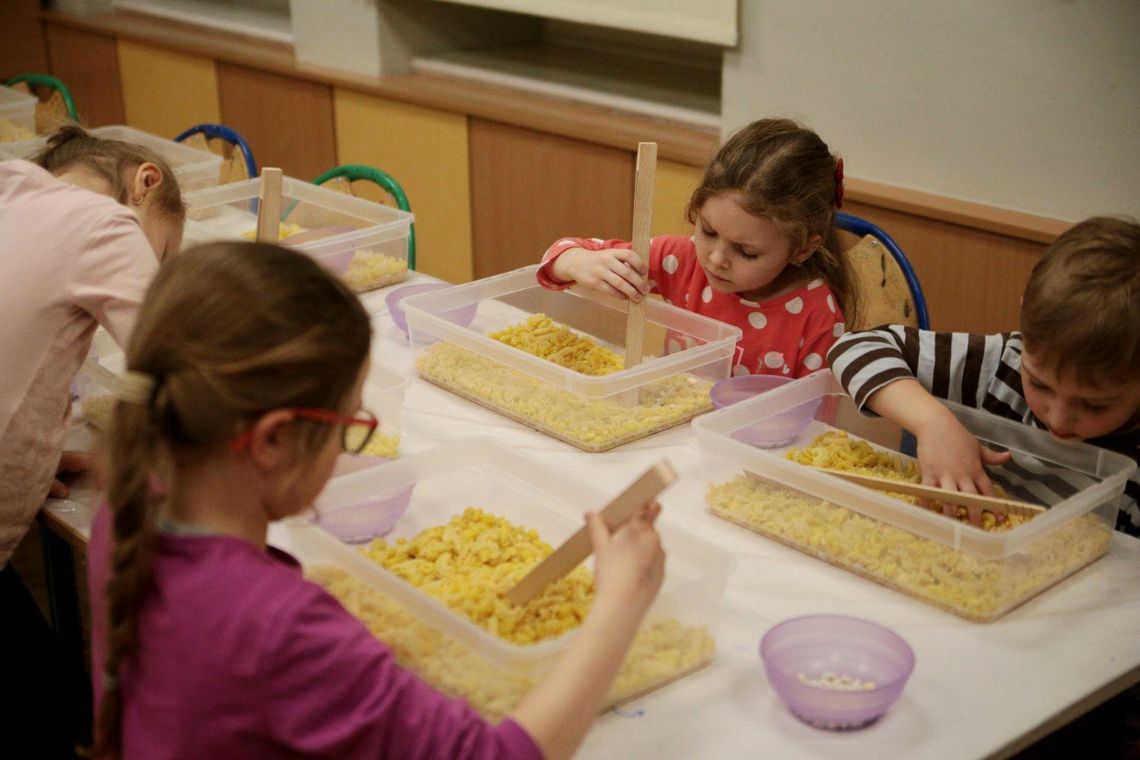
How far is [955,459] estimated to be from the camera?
1.43 m

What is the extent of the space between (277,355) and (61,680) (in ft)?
3.22

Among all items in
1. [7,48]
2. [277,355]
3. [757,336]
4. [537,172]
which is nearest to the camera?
[277,355]

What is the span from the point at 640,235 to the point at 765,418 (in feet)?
1.13

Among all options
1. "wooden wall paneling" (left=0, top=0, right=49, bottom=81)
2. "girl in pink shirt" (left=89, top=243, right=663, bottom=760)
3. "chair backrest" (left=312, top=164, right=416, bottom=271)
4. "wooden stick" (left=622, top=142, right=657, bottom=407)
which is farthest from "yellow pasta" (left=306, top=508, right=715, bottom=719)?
"wooden wall paneling" (left=0, top=0, right=49, bottom=81)

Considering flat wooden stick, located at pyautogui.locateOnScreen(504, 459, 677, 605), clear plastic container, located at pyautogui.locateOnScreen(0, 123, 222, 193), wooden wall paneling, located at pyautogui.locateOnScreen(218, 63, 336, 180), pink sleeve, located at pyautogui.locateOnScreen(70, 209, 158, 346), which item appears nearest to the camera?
flat wooden stick, located at pyautogui.locateOnScreen(504, 459, 677, 605)

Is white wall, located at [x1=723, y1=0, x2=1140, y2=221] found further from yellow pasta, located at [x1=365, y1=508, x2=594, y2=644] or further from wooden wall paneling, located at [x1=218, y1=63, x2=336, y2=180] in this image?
wooden wall paneling, located at [x1=218, y1=63, x2=336, y2=180]

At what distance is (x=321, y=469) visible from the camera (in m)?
0.98

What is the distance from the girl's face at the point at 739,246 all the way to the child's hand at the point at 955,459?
1.64 feet

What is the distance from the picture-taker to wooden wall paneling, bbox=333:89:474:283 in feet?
13.1

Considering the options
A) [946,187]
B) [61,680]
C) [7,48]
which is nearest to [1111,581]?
[61,680]

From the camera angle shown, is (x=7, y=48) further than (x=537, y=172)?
Yes

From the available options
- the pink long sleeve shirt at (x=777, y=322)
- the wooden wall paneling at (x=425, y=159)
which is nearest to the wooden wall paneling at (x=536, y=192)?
the wooden wall paneling at (x=425, y=159)

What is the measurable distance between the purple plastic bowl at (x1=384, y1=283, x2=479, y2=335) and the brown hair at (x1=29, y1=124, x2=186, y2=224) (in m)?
0.38

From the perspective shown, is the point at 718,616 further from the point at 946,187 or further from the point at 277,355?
the point at 946,187
